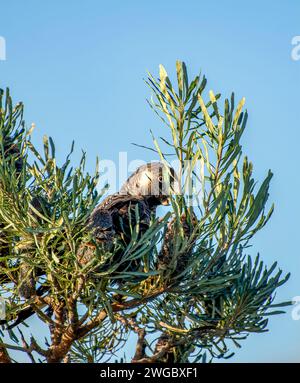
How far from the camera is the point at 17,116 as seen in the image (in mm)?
3484

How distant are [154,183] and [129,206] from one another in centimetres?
21

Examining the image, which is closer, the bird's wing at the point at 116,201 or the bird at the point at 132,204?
the bird at the point at 132,204

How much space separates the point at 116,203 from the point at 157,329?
0.72 m

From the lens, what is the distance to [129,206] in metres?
2.99

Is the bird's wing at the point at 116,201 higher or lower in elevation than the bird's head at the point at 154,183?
lower

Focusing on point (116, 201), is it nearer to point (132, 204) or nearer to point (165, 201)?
point (132, 204)

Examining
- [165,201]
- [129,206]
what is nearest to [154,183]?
[165,201]

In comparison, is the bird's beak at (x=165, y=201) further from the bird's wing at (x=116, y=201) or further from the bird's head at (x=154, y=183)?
the bird's wing at (x=116, y=201)

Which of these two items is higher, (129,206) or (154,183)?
(154,183)

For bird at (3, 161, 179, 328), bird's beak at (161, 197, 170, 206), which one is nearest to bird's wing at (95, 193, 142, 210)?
bird at (3, 161, 179, 328)

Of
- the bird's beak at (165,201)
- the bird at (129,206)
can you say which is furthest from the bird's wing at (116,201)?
the bird's beak at (165,201)

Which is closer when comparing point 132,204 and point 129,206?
point 129,206

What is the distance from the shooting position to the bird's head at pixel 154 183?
10.1 ft

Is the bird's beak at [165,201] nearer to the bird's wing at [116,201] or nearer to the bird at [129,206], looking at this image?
the bird at [129,206]
